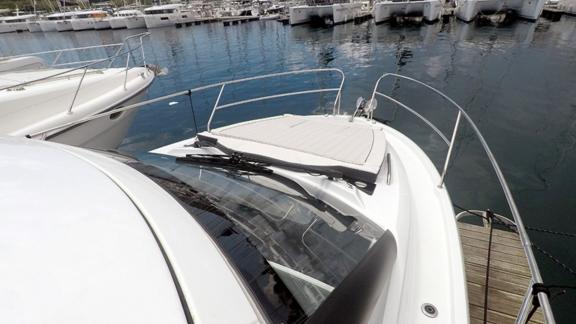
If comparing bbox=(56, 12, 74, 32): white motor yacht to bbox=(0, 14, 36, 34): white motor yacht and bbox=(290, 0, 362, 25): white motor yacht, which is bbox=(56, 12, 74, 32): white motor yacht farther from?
bbox=(290, 0, 362, 25): white motor yacht

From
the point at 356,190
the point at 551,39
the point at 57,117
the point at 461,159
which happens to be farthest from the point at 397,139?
the point at 551,39

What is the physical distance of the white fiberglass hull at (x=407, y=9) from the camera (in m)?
34.6

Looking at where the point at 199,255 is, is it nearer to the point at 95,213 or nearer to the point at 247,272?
the point at 247,272

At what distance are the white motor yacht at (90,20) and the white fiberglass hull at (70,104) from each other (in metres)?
57.2

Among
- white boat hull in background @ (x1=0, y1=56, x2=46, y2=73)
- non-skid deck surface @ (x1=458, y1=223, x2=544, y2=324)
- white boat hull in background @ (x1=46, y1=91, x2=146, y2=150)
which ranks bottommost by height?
non-skid deck surface @ (x1=458, y1=223, x2=544, y2=324)

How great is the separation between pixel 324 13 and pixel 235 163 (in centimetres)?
4311

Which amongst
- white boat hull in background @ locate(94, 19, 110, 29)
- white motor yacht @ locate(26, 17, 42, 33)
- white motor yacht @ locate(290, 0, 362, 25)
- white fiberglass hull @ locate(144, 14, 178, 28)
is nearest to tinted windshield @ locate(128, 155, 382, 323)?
white motor yacht @ locate(290, 0, 362, 25)

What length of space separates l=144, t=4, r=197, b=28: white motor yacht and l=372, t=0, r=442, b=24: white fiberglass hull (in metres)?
34.4

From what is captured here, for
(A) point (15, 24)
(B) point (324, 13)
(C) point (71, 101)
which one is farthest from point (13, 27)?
(C) point (71, 101)

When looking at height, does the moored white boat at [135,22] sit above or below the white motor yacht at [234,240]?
below

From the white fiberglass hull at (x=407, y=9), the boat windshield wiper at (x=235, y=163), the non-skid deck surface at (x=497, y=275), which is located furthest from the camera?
the white fiberglass hull at (x=407, y=9)

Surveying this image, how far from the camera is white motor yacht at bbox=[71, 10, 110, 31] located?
5159 cm

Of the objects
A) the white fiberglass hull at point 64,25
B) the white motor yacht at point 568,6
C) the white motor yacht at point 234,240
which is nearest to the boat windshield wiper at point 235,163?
the white motor yacht at point 234,240

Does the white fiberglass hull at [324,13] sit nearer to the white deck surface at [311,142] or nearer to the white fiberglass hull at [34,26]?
the white deck surface at [311,142]
